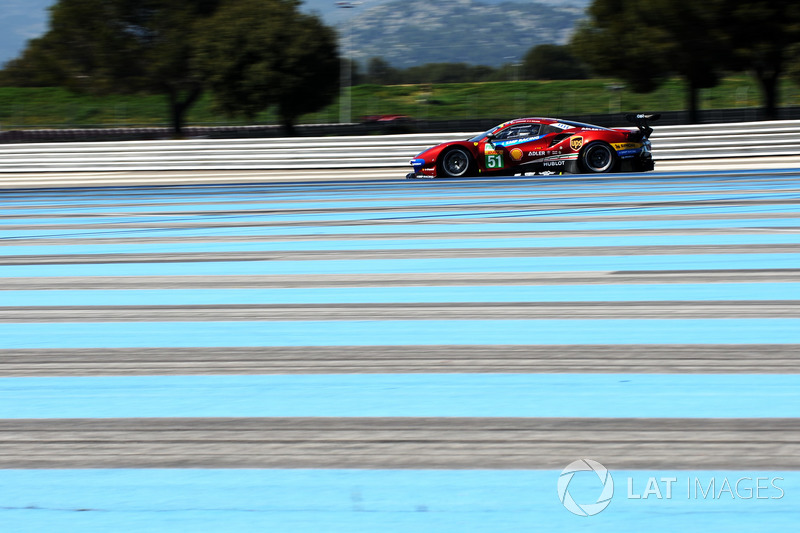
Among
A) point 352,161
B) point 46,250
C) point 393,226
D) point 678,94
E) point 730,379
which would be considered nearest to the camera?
point 730,379

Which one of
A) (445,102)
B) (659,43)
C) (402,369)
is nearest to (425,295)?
(402,369)

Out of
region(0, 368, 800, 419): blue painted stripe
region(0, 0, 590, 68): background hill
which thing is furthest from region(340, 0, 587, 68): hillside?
region(0, 368, 800, 419): blue painted stripe

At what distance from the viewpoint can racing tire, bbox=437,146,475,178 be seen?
590 inches

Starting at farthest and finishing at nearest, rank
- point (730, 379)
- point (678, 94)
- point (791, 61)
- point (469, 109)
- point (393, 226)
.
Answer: point (678, 94), point (469, 109), point (791, 61), point (393, 226), point (730, 379)

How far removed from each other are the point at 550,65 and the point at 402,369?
184 ft

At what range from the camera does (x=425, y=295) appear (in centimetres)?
558

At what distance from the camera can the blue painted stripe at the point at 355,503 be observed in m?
2.49

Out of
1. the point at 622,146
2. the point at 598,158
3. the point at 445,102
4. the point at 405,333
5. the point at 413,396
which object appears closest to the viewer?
the point at 413,396

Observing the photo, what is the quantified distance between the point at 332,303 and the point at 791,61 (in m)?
24.4

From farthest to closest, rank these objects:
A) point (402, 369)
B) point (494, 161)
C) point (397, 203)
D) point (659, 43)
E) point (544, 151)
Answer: point (659, 43) → point (494, 161) → point (544, 151) → point (397, 203) → point (402, 369)

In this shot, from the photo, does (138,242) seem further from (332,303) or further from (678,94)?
(678,94)

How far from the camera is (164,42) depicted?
43.5 m

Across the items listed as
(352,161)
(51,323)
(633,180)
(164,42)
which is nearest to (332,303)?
(51,323)

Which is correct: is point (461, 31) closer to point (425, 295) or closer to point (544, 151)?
point (544, 151)
